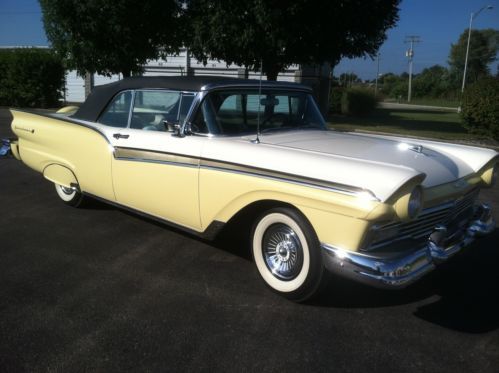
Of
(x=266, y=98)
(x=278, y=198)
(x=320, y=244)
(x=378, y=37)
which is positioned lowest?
(x=320, y=244)

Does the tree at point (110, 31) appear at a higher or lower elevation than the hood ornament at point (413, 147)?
higher

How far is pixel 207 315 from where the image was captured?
2984 millimetres

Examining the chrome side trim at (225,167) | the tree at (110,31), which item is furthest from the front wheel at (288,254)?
the tree at (110,31)

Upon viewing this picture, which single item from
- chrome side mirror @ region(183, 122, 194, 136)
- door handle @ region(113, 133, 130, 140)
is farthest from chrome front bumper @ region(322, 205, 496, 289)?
door handle @ region(113, 133, 130, 140)

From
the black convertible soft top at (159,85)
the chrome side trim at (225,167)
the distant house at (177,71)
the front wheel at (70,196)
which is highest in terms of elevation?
the distant house at (177,71)

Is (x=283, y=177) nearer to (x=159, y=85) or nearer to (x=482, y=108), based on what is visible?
(x=159, y=85)

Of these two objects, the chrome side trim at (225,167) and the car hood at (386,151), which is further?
the car hood at (386,151)

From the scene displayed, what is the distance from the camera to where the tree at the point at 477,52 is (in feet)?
215

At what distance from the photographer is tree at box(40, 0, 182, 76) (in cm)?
1380

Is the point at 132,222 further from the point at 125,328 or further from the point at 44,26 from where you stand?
the point at 44,26

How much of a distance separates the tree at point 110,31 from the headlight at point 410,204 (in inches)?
509

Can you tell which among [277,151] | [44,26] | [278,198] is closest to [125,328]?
[278,198]

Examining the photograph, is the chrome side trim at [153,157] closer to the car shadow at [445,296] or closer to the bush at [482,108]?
the car shadow at [445,296]

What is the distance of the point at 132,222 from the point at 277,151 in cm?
225
